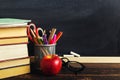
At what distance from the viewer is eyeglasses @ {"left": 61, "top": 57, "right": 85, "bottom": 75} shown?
1.15m

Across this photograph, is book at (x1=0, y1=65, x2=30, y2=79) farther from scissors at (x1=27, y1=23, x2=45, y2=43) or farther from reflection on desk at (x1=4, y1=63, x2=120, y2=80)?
scissors at (x1=27, y1=23, x2=45, y2=43)

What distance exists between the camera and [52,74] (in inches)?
42.0

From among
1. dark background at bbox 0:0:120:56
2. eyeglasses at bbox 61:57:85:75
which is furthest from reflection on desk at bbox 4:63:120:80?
dark background at bbox 0:0:120:56

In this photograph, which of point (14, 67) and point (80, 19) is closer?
point (14, 67)

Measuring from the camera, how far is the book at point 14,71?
104cm

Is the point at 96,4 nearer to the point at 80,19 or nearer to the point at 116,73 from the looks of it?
the point at 80,19

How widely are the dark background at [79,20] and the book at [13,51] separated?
164 millimetres

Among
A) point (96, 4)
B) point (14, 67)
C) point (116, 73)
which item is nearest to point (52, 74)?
point (14, 67)

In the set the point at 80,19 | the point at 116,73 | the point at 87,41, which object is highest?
the point at 80,19

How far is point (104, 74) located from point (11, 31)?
41 centimetres

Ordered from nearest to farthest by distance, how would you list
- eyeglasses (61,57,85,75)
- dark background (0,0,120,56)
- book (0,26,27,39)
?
1. book (0,26,27,39)
2. eyeglasses (61,57,85,75)
3. dark background (0,0,120,56)

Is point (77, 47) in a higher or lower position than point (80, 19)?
Result: lower

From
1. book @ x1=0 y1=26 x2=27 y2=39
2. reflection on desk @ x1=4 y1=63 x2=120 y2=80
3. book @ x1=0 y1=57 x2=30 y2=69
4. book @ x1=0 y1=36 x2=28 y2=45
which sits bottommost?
reflection on desk @ x1=4 y1=63 x2=120 y2=80

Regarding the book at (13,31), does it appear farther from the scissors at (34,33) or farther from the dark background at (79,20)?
the dark background at (79,20)
